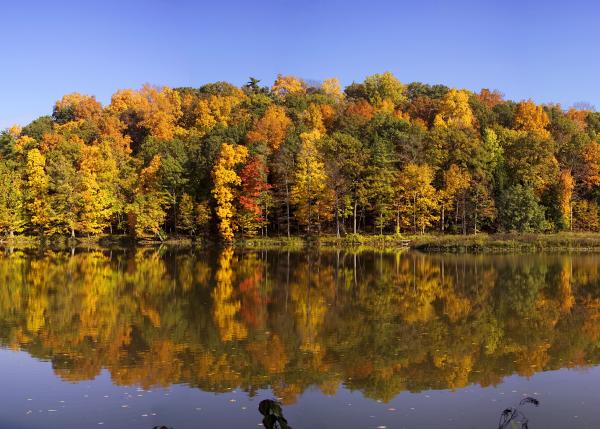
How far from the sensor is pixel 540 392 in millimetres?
11383

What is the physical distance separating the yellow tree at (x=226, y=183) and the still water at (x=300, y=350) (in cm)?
2754

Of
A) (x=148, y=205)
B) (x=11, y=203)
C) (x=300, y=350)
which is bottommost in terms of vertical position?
(x=300, y=350)

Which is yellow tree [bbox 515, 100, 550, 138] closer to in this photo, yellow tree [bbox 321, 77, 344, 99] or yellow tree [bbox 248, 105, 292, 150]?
yellow tree [bbox 248, 105, 292, 150]

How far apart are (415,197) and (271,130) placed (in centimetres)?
1852

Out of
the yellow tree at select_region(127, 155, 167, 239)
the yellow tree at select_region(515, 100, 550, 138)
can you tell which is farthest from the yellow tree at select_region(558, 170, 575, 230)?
the yellow tree at select_region(127, 155, 167, 239)

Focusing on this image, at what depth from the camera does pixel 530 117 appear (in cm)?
7106

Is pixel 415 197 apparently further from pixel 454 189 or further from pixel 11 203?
pixel 11 203

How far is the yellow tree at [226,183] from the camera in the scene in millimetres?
57281

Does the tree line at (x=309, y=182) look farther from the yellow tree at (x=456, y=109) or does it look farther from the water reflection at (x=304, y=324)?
the water reflection at (x=304, y=324)

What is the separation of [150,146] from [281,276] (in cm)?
4098

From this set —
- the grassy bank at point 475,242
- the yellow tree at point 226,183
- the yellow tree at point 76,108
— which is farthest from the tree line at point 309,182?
the yellow tree at point 76,108

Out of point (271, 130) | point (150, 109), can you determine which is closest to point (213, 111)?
point (150, 109)

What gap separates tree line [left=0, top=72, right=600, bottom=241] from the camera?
57.0m

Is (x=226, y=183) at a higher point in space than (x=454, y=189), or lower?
higher
